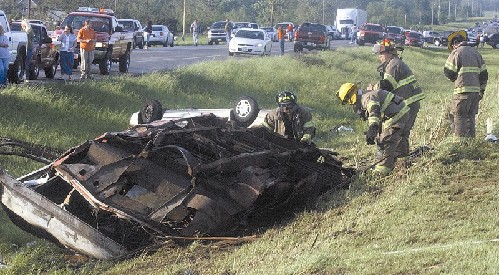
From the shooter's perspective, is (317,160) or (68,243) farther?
(317,160)

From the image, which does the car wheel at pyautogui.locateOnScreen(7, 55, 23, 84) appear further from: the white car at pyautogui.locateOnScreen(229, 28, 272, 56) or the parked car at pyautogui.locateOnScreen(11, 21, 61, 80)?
the white car at pyautogui.locateOnScreen(229, 28, 272, 56)

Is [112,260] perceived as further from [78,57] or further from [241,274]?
[78,57]

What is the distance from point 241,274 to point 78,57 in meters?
19.1

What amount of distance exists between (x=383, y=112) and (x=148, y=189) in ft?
11.3

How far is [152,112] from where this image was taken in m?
11.4

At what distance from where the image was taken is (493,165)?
1070cm

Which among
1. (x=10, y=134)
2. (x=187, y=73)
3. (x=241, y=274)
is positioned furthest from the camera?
(x=187, y=73)

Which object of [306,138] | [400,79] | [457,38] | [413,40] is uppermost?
[457,38]

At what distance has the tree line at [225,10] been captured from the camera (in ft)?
184

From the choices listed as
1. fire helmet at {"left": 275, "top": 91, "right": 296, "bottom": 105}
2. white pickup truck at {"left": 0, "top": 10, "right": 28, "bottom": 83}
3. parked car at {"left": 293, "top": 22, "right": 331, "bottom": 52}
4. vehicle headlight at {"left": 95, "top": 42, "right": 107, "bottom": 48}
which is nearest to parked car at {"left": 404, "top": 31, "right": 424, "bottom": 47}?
parked car at {"left": 293, "top": 22, "right": 331, "bottom": 52}

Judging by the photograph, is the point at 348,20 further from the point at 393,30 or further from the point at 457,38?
the point at 457,38

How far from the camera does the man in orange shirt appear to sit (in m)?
21.5

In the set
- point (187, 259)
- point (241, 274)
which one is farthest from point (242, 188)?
point (241, 274)

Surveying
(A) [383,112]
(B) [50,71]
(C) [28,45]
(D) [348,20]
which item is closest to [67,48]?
(B) [50,71]
